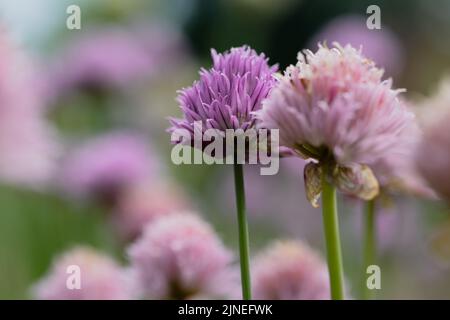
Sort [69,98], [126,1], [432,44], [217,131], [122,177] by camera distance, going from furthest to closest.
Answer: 1. [432,44]
2. [126,1]
3. [69,98]
4. [122,177]
5. [217,131]

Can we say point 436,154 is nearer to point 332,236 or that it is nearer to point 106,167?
point 332,236

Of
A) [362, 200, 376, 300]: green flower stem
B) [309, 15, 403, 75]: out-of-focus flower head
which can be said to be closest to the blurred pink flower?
[362, 200, 376, 300]: green flower stem

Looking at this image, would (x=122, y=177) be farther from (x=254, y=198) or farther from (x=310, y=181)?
(x=310, y=181)

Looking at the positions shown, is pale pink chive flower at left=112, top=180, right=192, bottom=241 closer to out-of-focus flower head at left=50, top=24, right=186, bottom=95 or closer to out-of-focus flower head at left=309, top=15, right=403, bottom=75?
out-of-focus flower head at left=50, top=24, right=186, bottom=95

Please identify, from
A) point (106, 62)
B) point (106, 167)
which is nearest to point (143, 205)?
point (106, 167)

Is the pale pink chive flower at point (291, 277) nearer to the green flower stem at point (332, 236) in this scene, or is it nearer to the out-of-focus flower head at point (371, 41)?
the green flower stem at point (332, 236)

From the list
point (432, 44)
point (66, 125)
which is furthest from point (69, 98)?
point (432, 44)

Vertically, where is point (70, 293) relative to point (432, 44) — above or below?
below
